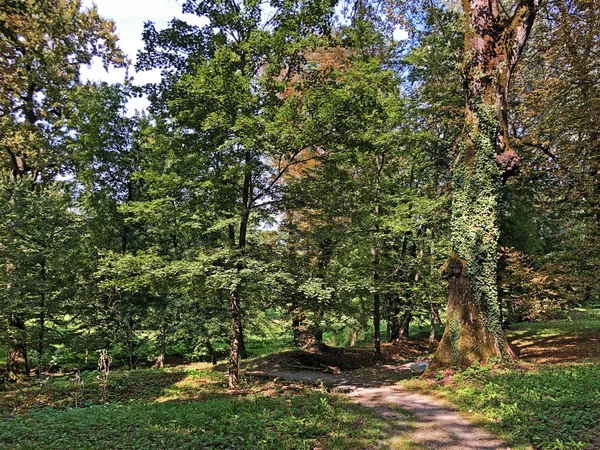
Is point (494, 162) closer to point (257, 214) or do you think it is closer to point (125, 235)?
point (257, 214)

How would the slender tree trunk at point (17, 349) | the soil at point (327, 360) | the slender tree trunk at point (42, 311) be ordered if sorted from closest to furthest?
the slender tree trunk at point (17, 349) → the slender tree trunk at point (42, 311) → the soil at point (327, 360)

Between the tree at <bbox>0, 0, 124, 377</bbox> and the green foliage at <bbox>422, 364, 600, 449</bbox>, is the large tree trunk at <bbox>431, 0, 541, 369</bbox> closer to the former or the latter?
the green foliage at <bbox>422, 364, 600, 449</bbox>

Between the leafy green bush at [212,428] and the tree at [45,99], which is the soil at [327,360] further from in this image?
the tree at [45,99]

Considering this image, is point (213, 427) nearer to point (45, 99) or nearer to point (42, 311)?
point (42, 311)

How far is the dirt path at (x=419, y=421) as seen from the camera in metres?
4.66

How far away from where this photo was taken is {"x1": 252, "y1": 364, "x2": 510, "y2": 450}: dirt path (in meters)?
4.66

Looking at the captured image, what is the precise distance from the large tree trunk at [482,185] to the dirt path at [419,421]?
68.8 inches

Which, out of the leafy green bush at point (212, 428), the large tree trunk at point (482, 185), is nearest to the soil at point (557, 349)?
the large tree trunk at point (482, 185)

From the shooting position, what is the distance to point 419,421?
5664 millimetres

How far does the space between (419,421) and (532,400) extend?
1738mm

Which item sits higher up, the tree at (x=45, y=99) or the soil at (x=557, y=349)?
the tree at (x=45, y=99)

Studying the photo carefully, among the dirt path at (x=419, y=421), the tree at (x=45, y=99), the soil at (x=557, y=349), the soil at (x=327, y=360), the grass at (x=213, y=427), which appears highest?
the tree at (x=45, y=99)

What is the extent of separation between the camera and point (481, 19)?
8852 mm

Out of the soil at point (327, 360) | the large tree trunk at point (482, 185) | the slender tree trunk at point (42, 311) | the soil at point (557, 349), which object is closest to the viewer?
the large tree trunk at point (482, 185)
